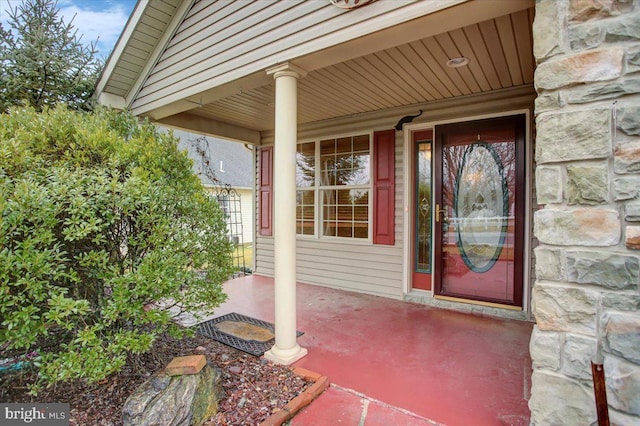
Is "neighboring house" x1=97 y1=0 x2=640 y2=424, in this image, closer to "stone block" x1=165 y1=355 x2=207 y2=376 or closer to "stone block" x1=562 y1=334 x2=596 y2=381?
"stone block" x1=562 y1=334 x2=596 y2=381

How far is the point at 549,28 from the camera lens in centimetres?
149

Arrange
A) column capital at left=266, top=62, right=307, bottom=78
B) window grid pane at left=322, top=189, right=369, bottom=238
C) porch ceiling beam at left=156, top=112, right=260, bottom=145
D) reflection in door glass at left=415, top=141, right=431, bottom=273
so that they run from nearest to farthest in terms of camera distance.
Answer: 1. column capital at left=266, top=62, right=307, bottom=78
2. reflection in door glass at left=415, top=141, right=431, bottom=273
3. porch ceiling beam at left=156, top=112, right=260, bottom=145
4. window grid pane at left=322, top=189, right=369, bottom=238

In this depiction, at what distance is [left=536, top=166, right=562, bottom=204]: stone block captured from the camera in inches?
58.3

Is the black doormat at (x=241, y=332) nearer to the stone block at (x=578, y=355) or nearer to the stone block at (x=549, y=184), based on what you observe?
the stone block at (x=578, y=355)

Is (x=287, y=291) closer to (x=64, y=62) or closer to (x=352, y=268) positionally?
(x=352, y=268)

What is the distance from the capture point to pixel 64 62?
12.3 ft

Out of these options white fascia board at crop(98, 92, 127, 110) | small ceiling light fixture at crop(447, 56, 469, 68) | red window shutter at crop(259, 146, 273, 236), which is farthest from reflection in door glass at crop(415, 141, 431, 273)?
white fascia board at crop(98, 92, 127, 110)

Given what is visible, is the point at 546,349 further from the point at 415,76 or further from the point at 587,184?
the point at 415,76

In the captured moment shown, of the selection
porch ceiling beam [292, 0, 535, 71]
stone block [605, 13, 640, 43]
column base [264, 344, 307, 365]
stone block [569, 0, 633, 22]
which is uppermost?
porch ceiling beam [292, 0, 535, 71]

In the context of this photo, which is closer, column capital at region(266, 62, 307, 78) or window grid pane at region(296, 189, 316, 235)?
column capital at region(266, 62, 307, 78)

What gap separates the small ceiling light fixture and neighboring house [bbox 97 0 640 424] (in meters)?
0.04

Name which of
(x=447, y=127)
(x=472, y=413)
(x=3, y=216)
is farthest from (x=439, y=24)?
(x=3, y=216)

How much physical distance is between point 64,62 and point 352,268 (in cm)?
431

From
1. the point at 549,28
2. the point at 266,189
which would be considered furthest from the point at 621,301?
the point at 266,189
